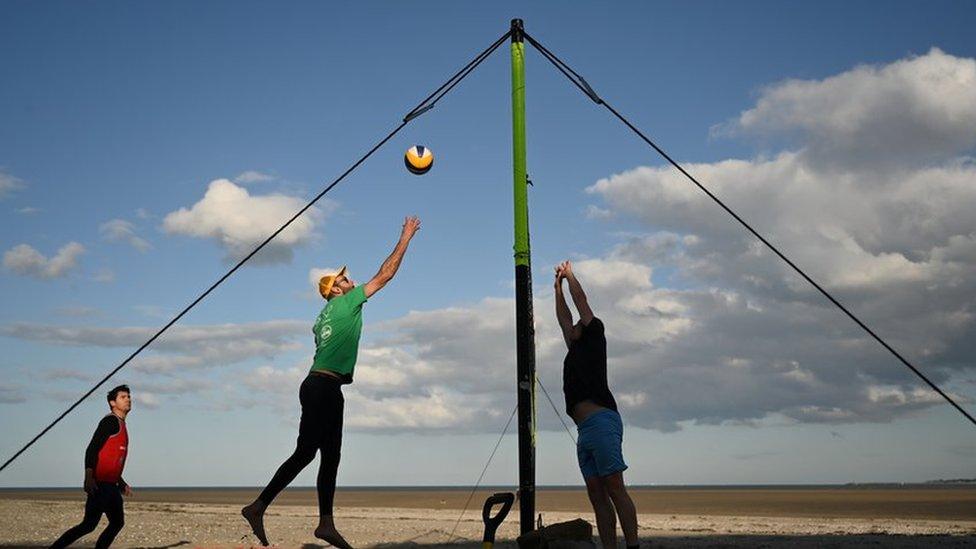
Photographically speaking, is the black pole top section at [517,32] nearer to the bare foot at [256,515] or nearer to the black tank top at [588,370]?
the black tank top at [588,370]

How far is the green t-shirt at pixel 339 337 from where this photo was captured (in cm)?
754

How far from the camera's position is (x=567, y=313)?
8.01 m

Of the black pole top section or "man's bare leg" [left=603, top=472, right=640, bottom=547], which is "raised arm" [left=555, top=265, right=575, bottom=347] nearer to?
"man's bare leg" [left=603, top=472, right=640, bottom=547]

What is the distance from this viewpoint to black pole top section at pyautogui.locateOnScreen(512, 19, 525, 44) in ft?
30.1

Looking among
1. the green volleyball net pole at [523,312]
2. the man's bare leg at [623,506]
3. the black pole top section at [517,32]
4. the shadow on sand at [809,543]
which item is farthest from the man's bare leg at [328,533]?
the black pole top section at [517,32]

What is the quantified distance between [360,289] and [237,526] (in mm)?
10303

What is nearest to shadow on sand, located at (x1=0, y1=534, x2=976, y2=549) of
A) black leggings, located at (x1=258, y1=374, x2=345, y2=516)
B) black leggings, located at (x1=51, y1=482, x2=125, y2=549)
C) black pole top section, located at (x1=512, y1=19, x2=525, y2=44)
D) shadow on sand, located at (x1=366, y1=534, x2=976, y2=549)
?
shadow on sand, located at (x1=366, y1=534, x2=976, y2=549)

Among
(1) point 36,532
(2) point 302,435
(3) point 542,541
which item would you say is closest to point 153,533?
(1) point 36,532

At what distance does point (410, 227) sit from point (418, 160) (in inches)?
49.1

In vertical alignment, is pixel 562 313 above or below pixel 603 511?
above

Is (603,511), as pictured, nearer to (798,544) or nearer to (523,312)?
(523,312)

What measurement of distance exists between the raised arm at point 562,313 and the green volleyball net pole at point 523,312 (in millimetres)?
419

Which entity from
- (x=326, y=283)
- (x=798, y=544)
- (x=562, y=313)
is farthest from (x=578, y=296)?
(x=798, y=544)

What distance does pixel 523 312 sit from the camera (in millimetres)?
8398
